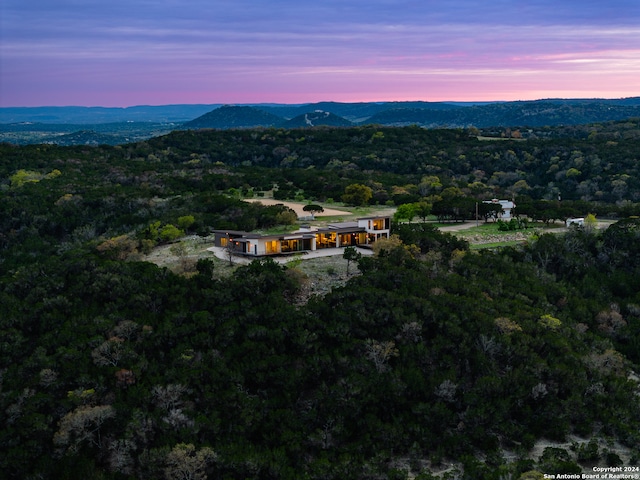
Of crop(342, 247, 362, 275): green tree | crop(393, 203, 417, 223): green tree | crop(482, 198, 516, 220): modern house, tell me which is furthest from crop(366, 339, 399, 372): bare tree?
crop(482, 198, 516, 220): modern house

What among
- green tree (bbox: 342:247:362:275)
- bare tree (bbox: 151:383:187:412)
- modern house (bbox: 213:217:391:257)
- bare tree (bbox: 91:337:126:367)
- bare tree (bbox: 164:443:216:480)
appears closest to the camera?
bare tree (bbox: 164:443:216:480)

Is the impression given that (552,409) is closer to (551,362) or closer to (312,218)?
(551,362)

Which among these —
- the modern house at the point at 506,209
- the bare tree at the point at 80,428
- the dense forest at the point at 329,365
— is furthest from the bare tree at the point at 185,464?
the modern house at the point at 506,209

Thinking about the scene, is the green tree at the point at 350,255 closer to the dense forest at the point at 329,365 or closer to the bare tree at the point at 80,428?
the dense forest at the point at 329,365

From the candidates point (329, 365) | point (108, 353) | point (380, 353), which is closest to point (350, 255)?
point (380, 353)

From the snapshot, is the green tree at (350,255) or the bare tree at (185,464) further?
the green tree at (350,255)

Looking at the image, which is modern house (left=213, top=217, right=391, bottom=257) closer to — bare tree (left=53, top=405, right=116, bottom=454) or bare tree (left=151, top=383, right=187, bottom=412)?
bare tree (left=151, top=383, right=187, bottom=412)

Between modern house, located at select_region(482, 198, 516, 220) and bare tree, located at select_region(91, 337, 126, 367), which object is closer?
bare tree, located at select_region(91, 337, 126, 367)

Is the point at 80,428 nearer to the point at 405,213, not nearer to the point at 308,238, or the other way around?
the point at 308,238
